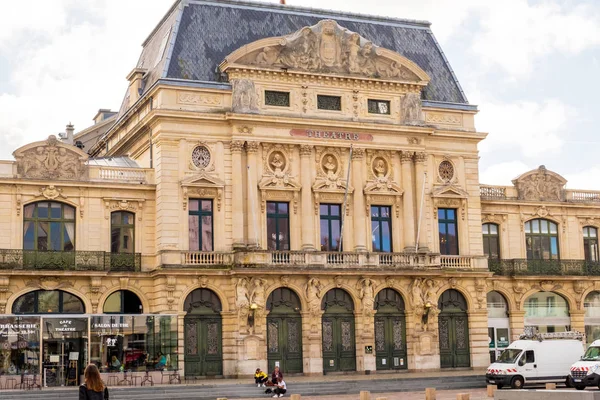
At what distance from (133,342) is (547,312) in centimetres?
2360

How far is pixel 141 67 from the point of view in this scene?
2120 inches

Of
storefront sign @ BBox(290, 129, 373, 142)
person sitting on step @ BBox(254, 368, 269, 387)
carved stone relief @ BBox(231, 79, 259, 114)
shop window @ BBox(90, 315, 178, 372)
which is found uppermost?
carved stone relief @ BBox(231, 79, 259, 114)

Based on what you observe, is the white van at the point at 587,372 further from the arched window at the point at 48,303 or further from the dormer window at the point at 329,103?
the arched window at the point at 48,303

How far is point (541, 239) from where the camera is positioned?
54.6m

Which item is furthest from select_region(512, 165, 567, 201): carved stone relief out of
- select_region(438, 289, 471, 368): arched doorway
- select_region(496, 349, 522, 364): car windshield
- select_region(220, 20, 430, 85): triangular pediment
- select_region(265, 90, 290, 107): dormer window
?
select_region(265, 90, 290, 107): dormer window

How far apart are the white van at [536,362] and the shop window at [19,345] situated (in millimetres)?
18731

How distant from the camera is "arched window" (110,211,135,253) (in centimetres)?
4553

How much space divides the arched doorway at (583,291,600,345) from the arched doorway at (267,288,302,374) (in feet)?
58.6

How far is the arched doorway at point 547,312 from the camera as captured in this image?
53237 mm

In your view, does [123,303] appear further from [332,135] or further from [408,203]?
[408,203]

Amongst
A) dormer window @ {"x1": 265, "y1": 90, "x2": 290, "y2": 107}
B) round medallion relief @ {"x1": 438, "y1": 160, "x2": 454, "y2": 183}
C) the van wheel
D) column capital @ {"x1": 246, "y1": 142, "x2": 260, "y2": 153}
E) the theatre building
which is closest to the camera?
the van wheel

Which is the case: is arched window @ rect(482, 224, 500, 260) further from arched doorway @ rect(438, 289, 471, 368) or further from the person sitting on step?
the person sitting on step

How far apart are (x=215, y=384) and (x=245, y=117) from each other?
1299 centimetres

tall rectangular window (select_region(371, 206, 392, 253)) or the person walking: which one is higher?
tall rectangular window (select_region(371, 206, 392, 253))
